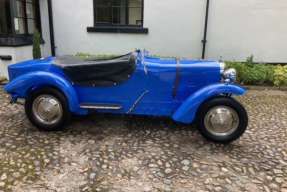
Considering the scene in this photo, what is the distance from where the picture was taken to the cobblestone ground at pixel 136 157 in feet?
9.32

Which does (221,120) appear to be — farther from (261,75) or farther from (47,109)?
(261,75)

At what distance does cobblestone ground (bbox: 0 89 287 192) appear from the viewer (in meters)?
2.84

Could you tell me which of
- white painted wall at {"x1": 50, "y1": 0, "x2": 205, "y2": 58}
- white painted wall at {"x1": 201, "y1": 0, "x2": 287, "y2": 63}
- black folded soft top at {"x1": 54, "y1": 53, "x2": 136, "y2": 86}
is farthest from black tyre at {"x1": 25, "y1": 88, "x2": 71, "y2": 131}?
white painted wall at {"x1": 201, "y1": 0, "x2": 287, "y2": 63}

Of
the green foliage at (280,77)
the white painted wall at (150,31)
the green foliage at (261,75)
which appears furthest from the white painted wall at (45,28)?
the green foliage at (280,77)

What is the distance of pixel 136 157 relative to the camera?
336 centimetres

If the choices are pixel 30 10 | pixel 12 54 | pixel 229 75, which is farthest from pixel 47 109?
pixel 30 10

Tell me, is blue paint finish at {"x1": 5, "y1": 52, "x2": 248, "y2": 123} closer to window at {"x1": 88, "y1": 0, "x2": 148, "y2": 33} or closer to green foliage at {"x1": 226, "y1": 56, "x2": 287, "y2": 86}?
green foliage at {"x1": 226, "y1": 56, "x2": 287, "y2": 86}

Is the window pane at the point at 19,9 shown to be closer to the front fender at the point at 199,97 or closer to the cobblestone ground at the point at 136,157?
the cobblestone ground at the point at 136,157

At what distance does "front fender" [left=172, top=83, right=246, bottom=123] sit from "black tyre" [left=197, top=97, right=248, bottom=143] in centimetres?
8

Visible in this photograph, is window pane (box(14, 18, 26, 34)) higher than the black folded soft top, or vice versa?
window pane (box(14, 18, 26, 34))

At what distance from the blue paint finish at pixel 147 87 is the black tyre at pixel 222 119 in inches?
4.9

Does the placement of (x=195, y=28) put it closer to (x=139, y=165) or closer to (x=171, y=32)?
(x=171, y=32)

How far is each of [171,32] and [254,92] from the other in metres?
2.89

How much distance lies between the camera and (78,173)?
9.81 feet
